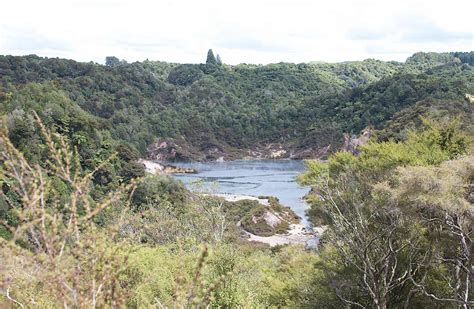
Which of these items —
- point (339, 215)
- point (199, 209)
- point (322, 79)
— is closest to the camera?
point (339, 215)

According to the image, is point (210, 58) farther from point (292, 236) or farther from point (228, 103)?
point (292, 236)

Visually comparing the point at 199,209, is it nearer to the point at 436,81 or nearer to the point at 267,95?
the point at 436,81

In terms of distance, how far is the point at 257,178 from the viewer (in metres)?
83.4

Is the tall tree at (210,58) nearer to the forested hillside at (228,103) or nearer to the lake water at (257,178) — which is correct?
the forested hillside at (228,103)

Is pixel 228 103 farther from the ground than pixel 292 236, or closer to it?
farther from the ground

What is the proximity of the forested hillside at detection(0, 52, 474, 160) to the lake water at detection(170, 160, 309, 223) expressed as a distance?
10403 mm

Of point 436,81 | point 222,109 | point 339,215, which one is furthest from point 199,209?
point 222,109

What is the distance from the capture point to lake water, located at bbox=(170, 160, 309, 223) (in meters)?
67.2

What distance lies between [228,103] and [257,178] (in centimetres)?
6616

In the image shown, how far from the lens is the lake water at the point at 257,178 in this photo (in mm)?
67250

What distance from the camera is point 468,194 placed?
1097cm

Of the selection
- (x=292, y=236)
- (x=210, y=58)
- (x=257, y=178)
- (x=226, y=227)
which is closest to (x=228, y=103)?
(x=210, y=58)

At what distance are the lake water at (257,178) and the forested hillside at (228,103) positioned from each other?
34.1 ft

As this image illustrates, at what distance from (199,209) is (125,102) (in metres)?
96.6
